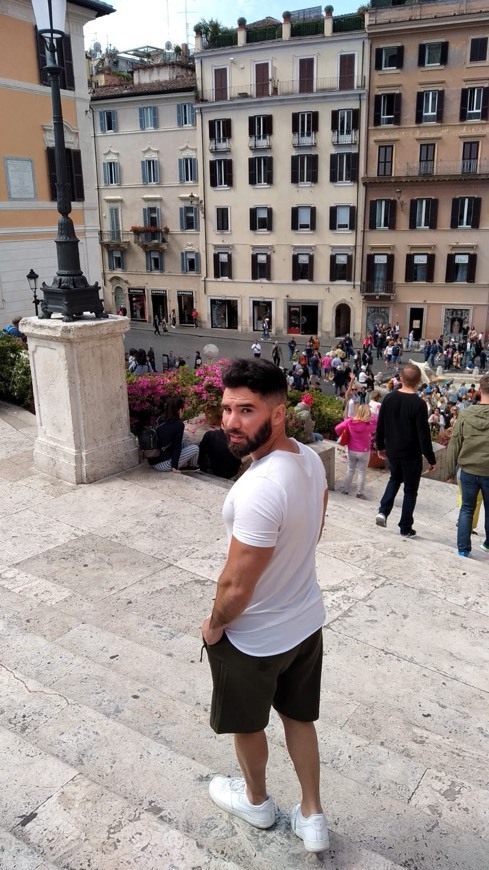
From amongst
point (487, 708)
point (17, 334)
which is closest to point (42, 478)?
point (487, 708)

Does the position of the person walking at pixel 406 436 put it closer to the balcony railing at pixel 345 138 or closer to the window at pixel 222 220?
the balcony railing at pixel 345 138

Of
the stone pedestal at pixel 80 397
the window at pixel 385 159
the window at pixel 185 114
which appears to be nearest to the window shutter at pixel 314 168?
the window at pixel 385 159

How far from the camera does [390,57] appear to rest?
33406 millimetres

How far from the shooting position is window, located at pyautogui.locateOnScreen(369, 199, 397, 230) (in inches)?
1383

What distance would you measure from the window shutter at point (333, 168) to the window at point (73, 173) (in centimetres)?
1742

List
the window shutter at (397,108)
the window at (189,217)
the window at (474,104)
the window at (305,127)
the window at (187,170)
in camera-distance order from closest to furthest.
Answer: the window at (474,104), the window shutter at (397,108), the window at (305,127), the window at (187,170), the window at (189,217)

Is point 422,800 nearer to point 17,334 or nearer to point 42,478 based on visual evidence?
point 42,478

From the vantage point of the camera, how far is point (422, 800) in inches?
121

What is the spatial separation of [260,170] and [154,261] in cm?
846

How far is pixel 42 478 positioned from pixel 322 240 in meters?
31.8

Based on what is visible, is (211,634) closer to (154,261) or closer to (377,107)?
(377,107)

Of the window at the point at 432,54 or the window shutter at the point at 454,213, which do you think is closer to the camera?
the window at the point at 432,54

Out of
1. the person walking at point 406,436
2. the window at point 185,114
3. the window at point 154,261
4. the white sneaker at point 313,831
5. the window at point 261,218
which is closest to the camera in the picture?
the white sneaker at point 313,831

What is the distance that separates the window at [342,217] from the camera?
3588 cm
